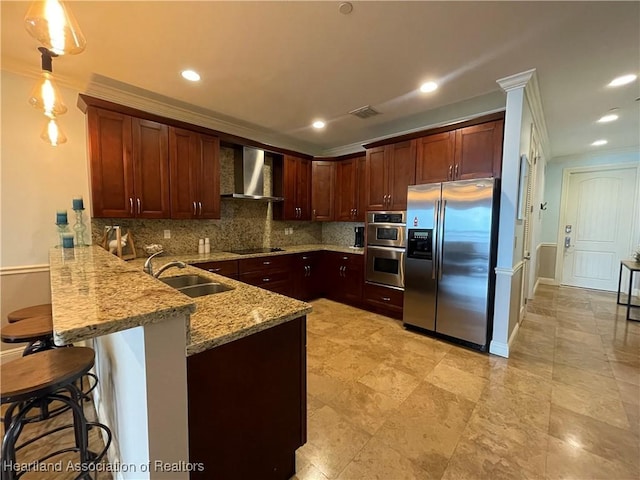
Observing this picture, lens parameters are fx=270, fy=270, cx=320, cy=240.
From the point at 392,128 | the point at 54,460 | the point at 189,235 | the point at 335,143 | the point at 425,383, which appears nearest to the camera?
the point at 54,460

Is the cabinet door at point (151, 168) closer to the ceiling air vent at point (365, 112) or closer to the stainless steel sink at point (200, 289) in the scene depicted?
the stainless steel sink at point (200, 289)

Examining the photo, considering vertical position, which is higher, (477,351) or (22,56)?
(22,56)

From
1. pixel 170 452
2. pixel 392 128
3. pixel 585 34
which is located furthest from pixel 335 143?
pixel 170 452

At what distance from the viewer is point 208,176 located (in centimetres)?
339

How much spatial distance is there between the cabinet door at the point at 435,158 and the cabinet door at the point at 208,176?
2559 millimetres

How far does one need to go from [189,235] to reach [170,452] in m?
3.06

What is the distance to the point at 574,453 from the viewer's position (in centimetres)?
160

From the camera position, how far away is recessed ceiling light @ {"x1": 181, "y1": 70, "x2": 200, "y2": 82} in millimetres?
2492

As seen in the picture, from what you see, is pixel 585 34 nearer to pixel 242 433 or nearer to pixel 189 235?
pixel 242 433

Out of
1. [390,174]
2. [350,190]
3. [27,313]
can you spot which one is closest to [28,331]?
[27,313]

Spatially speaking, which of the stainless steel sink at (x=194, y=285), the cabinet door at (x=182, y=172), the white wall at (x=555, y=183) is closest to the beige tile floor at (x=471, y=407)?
the stainless steel sink at (x=194, y=285)

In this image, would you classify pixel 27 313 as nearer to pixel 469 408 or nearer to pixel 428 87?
pixel 469 408

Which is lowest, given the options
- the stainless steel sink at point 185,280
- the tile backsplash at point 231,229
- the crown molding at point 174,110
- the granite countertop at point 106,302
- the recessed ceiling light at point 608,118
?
the stainless steel sink at point 185,280

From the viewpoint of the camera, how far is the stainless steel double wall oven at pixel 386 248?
11.8 feet
